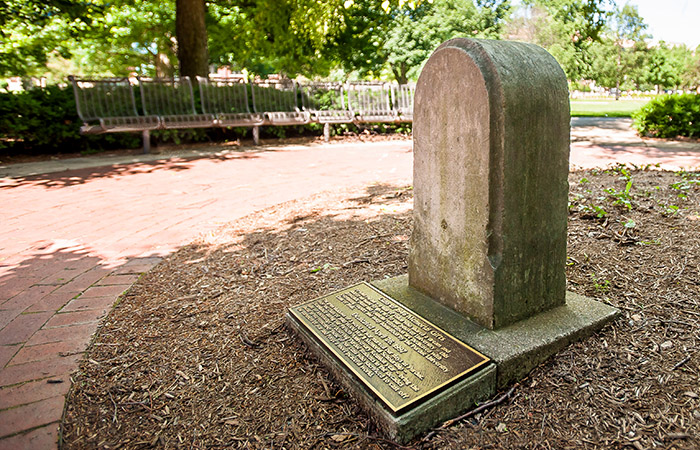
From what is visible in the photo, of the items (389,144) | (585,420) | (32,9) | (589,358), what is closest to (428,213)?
(589,358)

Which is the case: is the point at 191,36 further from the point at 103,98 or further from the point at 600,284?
the point at 600,284

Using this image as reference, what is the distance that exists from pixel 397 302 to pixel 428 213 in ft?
1.76

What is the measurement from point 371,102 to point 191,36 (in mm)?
5073

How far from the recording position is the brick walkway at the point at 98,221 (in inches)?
89.6

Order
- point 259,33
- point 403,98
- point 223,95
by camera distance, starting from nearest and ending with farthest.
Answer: point 223,95 → point 403,98 → point 259,33

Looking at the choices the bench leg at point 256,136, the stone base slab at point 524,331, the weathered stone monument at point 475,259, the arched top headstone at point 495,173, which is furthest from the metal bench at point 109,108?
the stone base slab at point 524,331

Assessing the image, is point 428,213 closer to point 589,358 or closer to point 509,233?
point 509,233

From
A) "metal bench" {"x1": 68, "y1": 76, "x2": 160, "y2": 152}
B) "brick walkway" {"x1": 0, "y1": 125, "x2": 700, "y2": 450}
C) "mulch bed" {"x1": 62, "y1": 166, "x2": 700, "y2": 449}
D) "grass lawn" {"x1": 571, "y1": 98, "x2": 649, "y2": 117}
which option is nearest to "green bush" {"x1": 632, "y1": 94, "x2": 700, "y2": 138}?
"brick walkway" {"x1": 0, "y1": 125, "x2": 700, "y2": 450}

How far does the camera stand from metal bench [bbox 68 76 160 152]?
9109 mm

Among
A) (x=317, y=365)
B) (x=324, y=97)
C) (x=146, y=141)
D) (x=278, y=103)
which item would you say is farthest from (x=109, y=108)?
(x=317, y=365)

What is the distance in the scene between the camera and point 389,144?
38.1ft

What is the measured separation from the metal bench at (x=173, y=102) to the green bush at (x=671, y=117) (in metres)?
11.1

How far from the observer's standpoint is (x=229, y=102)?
1130cm

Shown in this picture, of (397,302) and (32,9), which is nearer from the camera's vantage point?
(397,302)
